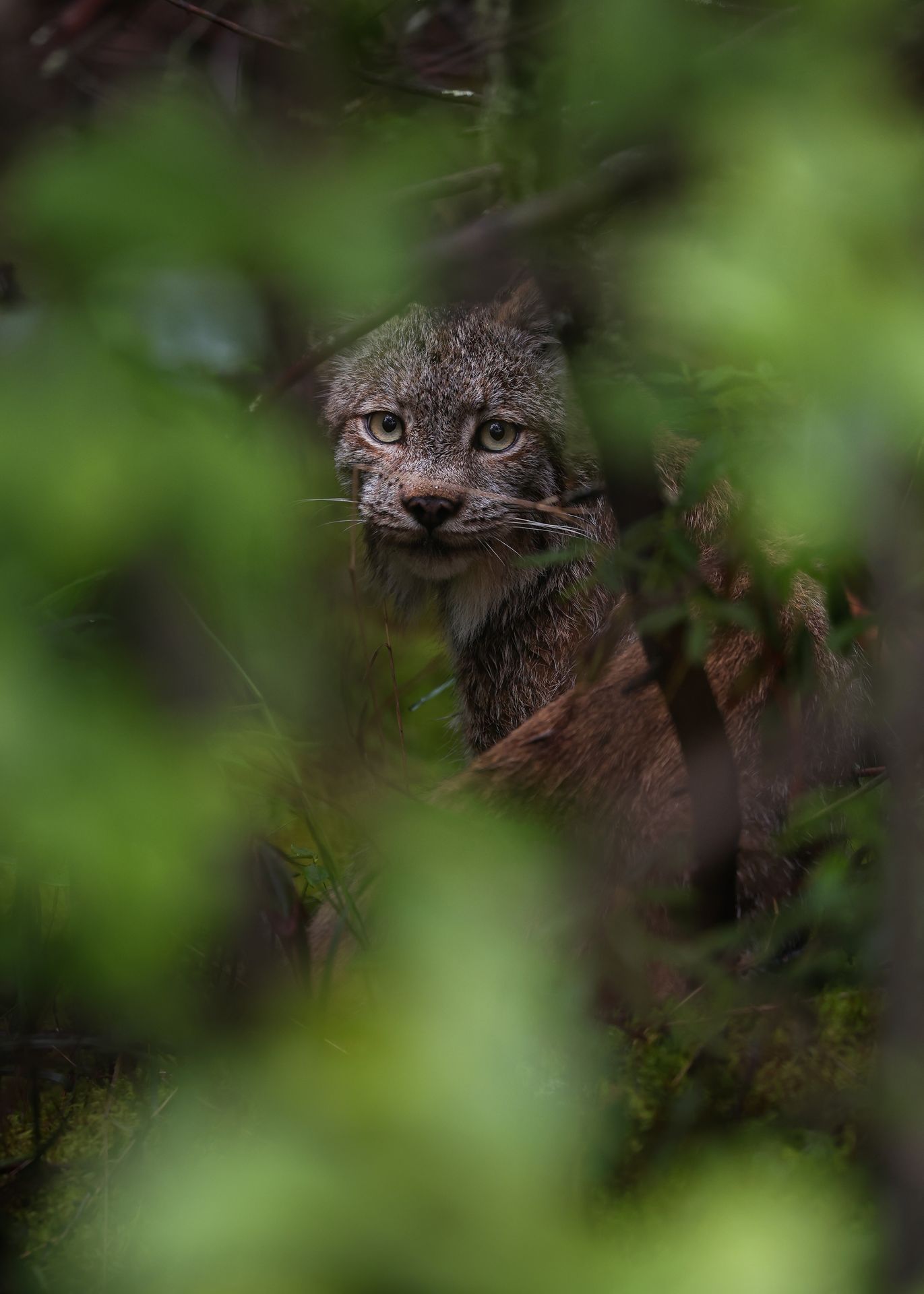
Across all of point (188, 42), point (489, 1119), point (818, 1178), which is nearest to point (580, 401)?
point (818, 1178)

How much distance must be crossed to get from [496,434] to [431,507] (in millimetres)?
298

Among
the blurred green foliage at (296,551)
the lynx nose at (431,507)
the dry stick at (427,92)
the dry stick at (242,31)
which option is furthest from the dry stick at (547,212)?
the lynx nose at (431,507)

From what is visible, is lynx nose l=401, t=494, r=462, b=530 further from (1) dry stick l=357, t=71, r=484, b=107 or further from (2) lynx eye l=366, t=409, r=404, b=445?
(1) dry stick l=357, t=71, r=484, b=107

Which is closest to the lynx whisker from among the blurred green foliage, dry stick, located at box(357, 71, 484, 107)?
dry stick, located at box(357, 71, 484, 107)

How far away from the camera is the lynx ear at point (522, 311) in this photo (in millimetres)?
2982

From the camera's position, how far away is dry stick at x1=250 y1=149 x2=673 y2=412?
0.98 m

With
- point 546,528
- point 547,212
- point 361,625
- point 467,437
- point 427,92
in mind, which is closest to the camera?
point 547,212

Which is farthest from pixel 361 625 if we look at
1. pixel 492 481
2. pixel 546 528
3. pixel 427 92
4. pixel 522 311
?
pixel 522 311

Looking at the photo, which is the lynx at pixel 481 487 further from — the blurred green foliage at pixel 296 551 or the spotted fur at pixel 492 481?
the blurred green foliage at pixel 296 551

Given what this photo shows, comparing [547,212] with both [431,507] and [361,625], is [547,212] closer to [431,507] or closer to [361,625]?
[361,625]

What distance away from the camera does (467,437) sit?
3.05m

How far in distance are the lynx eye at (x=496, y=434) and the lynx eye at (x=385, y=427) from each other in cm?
23

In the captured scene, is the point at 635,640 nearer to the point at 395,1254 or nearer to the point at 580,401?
the point at 580,401

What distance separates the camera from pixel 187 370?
87 centimetres
